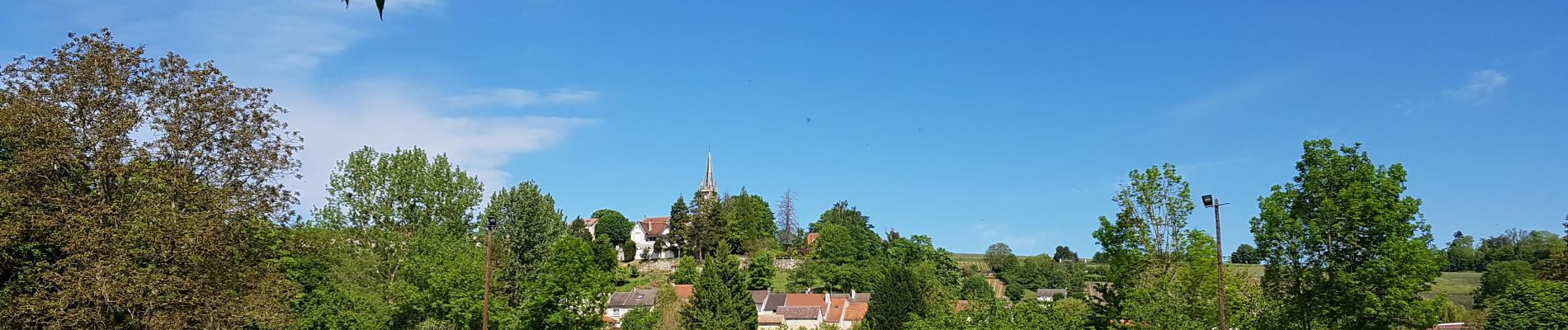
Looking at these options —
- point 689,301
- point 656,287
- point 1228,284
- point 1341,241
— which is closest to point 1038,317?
point 1228,284

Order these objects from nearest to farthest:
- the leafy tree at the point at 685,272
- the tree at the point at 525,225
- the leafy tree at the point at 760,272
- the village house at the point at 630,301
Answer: the tree at the point at 525,225 → the village house at the point at 630,301 → the leafy tree at the point at 685,272 → the leafy tree at the point at 760,272

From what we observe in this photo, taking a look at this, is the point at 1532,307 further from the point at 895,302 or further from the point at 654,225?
the point at 654,225

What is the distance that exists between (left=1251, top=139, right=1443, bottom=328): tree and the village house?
46738 mm

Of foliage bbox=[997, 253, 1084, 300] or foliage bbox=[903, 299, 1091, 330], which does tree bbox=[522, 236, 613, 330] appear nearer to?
foliage bbox=[903, 299, 1091, 330]

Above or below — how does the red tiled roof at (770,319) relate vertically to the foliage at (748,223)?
below

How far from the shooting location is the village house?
212ft

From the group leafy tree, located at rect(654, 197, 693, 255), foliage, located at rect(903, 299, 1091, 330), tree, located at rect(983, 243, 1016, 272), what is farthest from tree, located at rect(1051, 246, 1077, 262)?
foliage, located at rect(903, 299, 1091, 330)

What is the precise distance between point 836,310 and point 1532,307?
4150 cm

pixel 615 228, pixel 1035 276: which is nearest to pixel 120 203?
pixel 1035 276

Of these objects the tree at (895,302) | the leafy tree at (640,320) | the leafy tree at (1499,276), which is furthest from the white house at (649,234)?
the leafy tree at (1499,276)

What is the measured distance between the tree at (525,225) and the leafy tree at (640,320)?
5.59 meters

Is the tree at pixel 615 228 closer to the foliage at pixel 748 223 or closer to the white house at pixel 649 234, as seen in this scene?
the white house at pixel 649 234

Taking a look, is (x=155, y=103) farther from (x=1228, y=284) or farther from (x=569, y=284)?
(x=1228, y=284)

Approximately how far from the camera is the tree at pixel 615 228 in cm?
10519
